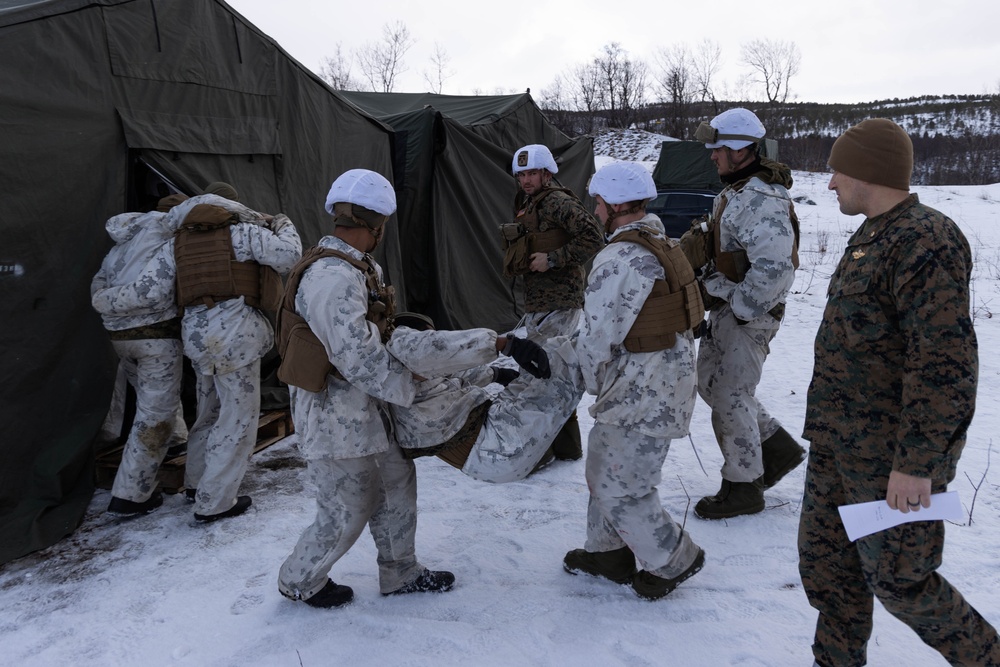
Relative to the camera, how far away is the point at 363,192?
263 cm

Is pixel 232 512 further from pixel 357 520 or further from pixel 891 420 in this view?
pixel 891 420

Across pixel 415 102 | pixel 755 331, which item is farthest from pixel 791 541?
pixel 415 102

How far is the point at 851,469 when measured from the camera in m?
2.06

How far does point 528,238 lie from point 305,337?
2183 millimetres

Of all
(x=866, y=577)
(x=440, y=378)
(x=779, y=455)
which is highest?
(x=440, y=378)

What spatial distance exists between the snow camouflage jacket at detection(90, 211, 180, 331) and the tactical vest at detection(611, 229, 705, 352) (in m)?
2.47

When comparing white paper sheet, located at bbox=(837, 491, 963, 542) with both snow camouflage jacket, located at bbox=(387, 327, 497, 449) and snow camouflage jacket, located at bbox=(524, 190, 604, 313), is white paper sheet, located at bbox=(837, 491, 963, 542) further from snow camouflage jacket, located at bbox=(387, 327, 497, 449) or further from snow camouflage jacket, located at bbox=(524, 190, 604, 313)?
snow camouflage jacket, located at bbox=(524, 190, 604, 313)

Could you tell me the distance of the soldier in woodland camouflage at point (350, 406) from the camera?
2.49 meters

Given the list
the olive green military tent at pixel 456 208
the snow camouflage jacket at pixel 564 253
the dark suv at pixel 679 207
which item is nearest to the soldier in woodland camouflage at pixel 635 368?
the snow camouflage jacket at pixel 564 253

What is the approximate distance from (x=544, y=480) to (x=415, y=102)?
5818 millimetres

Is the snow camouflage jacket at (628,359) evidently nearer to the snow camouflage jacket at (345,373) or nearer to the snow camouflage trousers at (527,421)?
the snow camouflage trousers at (527,421)

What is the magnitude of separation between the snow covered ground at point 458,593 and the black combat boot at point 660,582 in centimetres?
5

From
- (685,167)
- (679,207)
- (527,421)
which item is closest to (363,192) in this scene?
(527,421)

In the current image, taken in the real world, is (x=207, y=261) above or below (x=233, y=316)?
above
